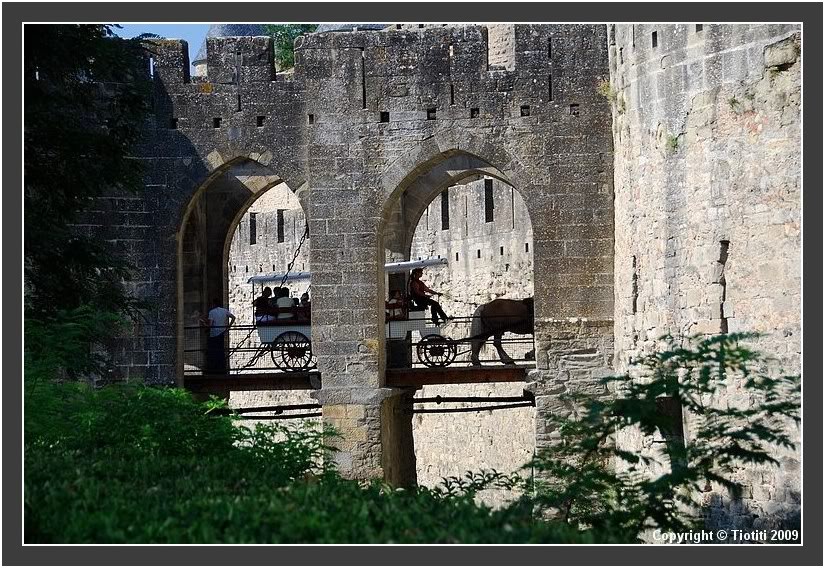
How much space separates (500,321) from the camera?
66.3 feet

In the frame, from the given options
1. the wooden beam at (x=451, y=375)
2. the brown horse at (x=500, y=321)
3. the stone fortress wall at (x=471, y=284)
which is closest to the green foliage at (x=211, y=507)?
the wooden beam at (x=451, y=375)

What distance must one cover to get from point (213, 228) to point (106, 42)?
776cm

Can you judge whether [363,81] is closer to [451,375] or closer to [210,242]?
[451,375]

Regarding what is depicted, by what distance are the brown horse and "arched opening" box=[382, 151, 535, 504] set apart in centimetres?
290

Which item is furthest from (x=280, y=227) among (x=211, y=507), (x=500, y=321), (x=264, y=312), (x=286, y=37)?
(x=211, y=507)

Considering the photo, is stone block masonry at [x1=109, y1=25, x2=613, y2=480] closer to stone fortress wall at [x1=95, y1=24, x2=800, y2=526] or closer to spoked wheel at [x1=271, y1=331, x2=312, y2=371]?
stone fortress wall at [x1=95, y1=24, x2=800, y2=526]

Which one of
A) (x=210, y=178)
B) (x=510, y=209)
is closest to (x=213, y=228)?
(x=210, y=178)

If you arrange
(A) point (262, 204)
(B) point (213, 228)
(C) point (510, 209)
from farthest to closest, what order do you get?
(A) point (262, 204) < (C) point (510, 209) < (B) point (213, 228)

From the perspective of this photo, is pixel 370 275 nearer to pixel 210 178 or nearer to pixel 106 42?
pixel 210 178

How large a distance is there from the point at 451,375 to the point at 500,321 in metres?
1.98

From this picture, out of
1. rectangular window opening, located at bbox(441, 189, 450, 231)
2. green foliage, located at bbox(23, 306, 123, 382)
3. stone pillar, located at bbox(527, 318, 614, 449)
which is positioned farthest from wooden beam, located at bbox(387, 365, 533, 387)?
rectangular window opening, located at bbox(441, 189, 450, 231)

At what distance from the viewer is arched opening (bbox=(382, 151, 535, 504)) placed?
25.3m

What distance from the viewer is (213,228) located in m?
21.2

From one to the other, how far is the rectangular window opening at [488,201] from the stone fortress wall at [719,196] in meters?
11.1
